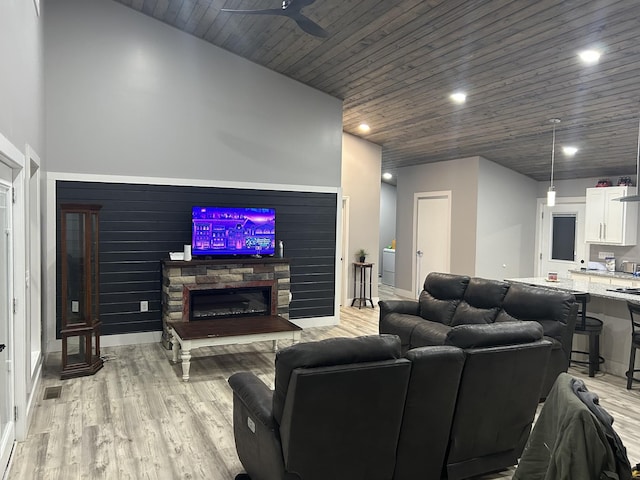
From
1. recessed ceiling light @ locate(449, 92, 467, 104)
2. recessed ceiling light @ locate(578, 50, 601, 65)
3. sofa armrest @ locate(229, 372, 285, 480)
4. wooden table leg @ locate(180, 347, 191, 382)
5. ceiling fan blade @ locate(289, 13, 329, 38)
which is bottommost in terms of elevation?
wooden table leg @ locate(180, 347, 191, 382)

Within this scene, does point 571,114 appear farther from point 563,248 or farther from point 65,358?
point 65,358

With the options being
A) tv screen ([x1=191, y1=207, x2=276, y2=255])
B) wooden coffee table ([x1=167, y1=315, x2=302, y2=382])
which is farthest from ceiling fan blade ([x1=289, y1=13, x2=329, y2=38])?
wooden coffee table ([x1=167, y1=315, x2=302, y2=382])

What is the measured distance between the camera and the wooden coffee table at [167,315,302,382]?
4547 mm

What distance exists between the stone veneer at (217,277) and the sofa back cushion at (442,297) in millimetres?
1785

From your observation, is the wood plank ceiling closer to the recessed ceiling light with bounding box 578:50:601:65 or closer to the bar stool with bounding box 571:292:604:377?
the recessed ceiling light with bounding box 578:50:601:65

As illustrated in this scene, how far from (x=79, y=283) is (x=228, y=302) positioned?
1.81 meters

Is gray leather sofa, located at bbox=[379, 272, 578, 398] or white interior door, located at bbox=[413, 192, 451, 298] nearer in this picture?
gray leather sofa, located at bbox=[379, 272, 578, 398]

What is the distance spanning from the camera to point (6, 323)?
3.12 metres

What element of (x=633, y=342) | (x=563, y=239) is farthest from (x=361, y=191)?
(x=633, y=342)

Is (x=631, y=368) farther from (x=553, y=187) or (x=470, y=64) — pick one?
(x=470, y=64)

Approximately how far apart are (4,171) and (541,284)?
5173 mm

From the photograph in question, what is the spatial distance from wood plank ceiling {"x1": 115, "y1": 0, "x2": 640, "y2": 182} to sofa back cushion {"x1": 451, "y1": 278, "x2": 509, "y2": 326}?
6.94ft

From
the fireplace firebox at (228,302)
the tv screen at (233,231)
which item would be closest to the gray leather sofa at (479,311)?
the fireplace firebox at (228,302)

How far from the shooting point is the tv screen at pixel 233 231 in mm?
5715
